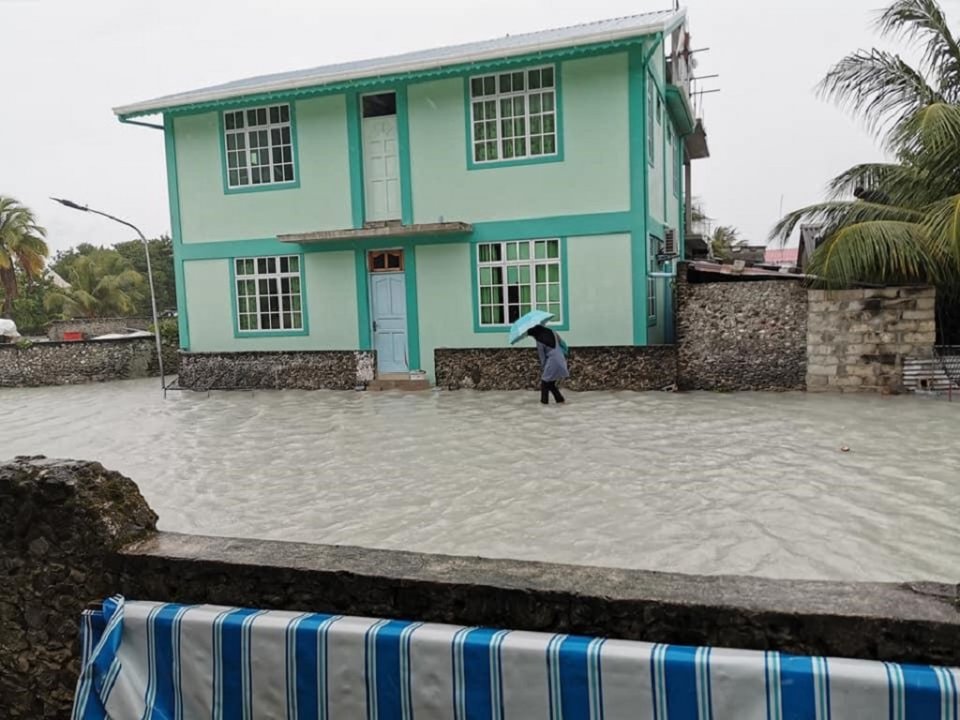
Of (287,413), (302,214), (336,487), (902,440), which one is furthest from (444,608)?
(302,214)

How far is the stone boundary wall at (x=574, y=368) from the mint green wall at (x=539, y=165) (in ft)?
9.11

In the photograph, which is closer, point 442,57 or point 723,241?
point 442,57

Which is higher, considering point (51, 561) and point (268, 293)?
point (268, 293)

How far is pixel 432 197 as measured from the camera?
562 inches

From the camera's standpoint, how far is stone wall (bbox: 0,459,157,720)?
2781mm

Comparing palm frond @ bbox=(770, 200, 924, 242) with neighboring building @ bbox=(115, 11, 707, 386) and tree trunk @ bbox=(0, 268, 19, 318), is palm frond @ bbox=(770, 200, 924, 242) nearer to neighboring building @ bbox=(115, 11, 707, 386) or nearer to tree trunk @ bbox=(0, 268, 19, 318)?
neighboring building @ bbox=(115, 11, 707, 386)

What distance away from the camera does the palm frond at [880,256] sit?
34.1 ft

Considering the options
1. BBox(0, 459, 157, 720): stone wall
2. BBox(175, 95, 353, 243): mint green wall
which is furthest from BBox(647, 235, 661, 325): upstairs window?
BBox(0, 459, 157, 720): stone wall

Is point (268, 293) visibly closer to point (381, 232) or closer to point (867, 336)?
point (381, 232)

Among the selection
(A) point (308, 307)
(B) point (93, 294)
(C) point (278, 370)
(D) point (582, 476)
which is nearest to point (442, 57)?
(A) point (308, 307)

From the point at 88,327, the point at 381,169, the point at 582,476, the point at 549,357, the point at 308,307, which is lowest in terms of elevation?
the point at 582,476

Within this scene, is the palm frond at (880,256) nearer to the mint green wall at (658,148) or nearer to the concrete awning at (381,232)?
the mint green wall at (658,148)

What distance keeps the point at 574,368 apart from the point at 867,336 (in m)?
4.41

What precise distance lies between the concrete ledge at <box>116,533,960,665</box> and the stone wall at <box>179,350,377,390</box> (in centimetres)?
1102
